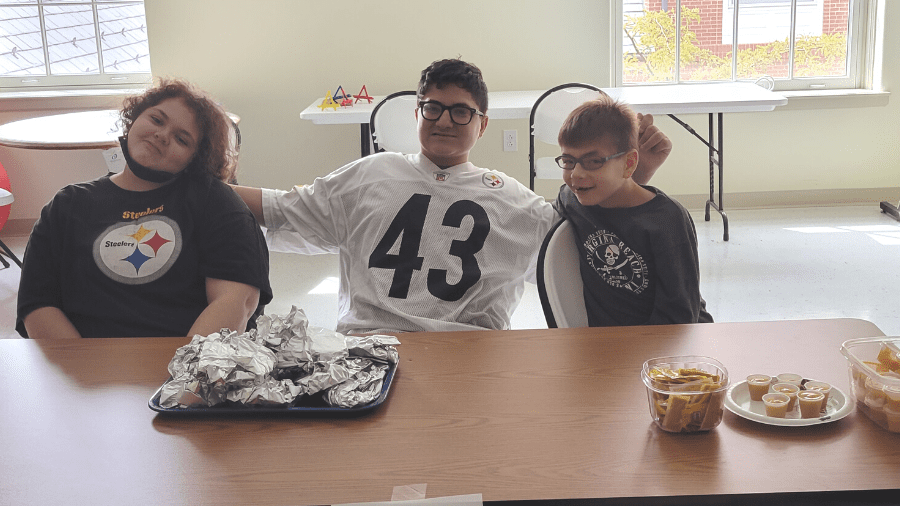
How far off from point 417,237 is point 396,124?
1.93m

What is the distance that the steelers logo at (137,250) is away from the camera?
64.5 inches

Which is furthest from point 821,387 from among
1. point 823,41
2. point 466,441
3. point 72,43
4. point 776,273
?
point 72,43

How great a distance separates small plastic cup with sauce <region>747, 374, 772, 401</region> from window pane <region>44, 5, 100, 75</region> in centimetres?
476

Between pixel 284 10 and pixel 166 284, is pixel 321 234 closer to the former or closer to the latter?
pixel 166 284

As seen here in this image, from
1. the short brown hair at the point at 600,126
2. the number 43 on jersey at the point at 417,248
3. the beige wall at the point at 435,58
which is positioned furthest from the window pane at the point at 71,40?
the short brown hair at the point at 600,126

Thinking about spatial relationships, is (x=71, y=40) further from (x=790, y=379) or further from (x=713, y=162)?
(x=790, y=379)

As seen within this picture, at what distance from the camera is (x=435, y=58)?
4.73 metres

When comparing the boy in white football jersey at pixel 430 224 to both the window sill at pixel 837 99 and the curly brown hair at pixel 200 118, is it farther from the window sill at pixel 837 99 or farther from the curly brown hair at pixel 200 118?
the window sill at pixel 837 99

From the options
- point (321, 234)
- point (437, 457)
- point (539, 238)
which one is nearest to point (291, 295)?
point (321, 234)

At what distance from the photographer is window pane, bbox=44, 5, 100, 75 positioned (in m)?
4.84

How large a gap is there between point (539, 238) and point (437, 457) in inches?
37.0

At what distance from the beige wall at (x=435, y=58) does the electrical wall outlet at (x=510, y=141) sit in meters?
0.04

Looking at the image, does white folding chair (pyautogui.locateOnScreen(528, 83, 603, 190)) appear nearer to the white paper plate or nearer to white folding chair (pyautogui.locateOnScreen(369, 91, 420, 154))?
white folding chair (pyautogui.locateOnScreen(369, 91, 420, 154))

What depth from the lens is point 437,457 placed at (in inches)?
37.3
